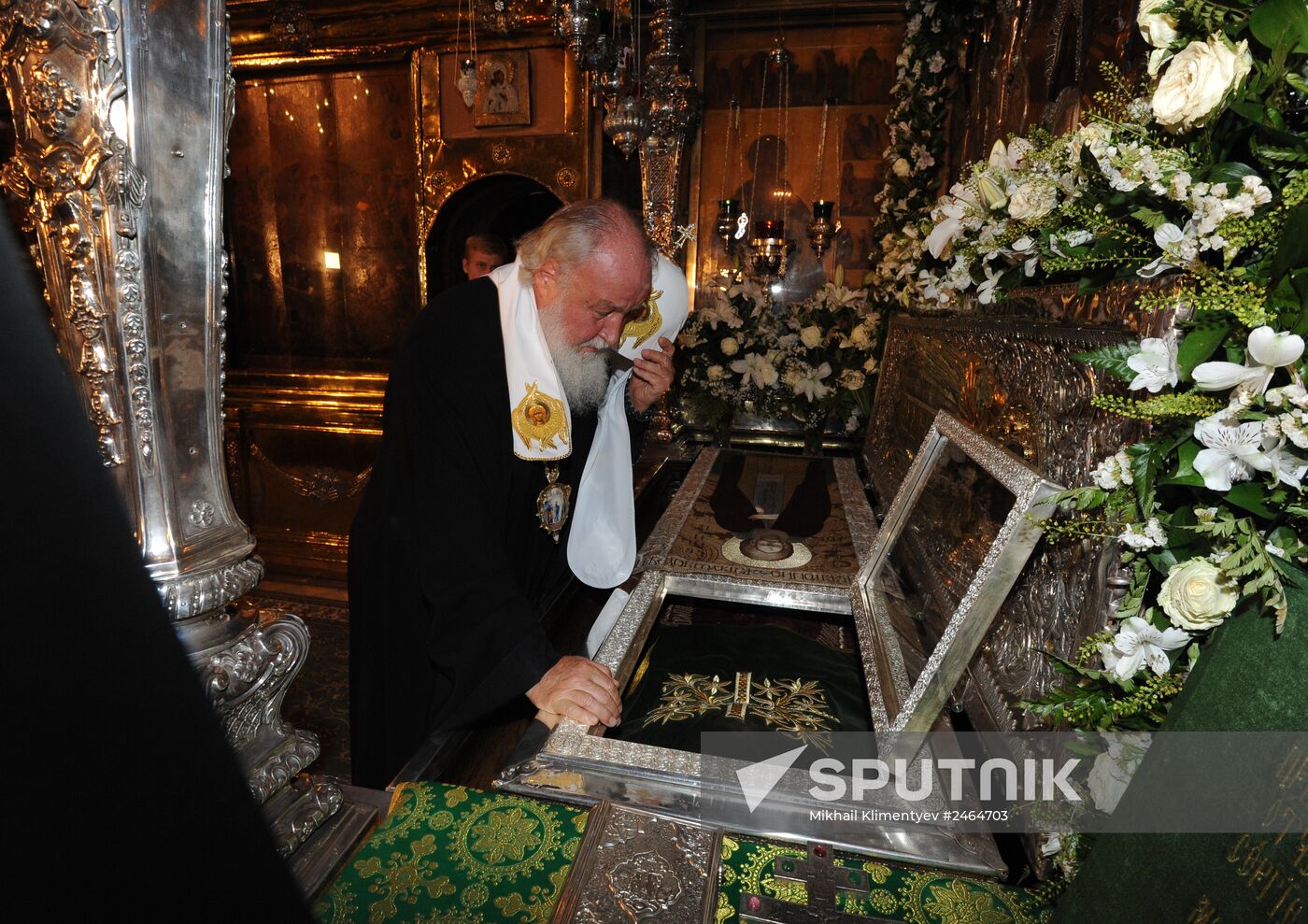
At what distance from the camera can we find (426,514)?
183 centimetres

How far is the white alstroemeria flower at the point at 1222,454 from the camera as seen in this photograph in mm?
675

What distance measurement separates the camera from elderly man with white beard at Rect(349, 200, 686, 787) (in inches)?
71.6

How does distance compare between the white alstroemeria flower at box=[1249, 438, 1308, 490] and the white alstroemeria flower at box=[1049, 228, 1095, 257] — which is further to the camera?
the white alstroemeria flower at box=[1049, 228, 1095, 257]

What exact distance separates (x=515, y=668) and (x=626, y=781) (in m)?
0.43

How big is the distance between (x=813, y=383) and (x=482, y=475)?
2.46m

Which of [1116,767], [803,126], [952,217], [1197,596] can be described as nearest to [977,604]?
[1116,767]

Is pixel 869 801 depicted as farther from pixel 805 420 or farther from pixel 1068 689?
pixel 805 420

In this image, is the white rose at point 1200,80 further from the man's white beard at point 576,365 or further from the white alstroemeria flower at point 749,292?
the white alstroemeria flower at point 749,292

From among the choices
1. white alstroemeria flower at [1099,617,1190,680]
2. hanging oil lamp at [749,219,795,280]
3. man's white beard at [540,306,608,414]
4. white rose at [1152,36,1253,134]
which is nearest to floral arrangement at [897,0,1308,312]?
white rose at [1152,36,1253,134]

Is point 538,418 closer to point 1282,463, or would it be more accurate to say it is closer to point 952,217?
point 952,217

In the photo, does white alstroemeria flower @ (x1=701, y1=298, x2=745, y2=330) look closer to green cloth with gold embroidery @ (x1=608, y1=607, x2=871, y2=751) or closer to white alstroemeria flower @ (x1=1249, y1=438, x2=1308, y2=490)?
green cloth with gold embroidery @ (x1=608, y1=607, x2=871, y2=751)

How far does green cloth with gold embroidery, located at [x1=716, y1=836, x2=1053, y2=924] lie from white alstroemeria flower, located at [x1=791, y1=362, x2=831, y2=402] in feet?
10.4

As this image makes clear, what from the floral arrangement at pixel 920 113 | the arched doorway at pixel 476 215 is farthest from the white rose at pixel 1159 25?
the arched doorway at pixel 476 215

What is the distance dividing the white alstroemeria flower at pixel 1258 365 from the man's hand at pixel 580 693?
1060mm
